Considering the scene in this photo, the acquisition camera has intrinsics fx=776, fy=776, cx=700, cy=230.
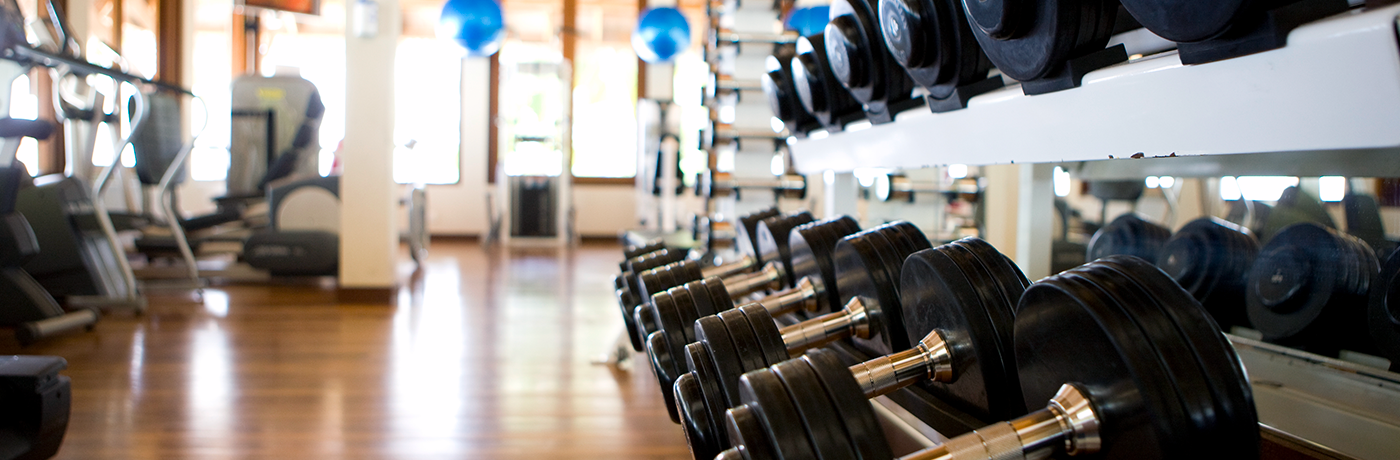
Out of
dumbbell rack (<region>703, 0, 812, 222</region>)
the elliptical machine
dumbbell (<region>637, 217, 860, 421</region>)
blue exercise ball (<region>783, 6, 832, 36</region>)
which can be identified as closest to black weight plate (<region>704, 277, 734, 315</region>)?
dumbbell (<region>637, 217, 860, 421</region>)

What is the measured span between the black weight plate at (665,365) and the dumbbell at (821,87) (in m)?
0.56

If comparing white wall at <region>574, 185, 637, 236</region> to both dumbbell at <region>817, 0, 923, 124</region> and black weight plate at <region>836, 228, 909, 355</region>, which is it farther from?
black weight plate at <region>836, 228, 909, 355</region>

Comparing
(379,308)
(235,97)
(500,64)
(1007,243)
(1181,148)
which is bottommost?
(379,308)

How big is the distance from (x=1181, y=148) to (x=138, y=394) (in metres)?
2.49

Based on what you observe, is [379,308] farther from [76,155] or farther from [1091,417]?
[1091,417]

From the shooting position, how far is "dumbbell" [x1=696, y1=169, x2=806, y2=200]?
7.09ft

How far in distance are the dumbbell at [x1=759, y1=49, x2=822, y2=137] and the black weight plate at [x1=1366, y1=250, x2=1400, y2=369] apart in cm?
89

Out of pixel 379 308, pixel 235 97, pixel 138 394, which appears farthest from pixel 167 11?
pixel 138 394

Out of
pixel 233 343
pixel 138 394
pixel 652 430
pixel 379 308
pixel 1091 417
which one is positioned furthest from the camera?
pixel 379 308

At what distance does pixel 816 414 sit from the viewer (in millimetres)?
536

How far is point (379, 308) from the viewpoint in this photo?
3.72 meters

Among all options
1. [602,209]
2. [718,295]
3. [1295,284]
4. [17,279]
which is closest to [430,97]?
[602,209]

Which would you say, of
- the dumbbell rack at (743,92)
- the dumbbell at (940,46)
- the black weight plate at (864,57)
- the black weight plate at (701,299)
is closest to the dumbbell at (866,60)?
the black weight plate at (864,57)

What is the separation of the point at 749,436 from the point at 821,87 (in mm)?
848
